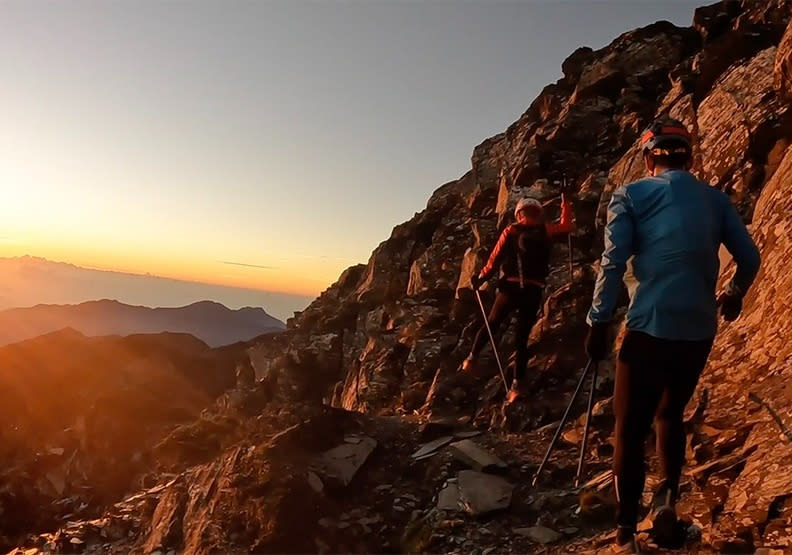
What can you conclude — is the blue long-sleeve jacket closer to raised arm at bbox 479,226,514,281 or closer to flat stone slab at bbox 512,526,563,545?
flat stone slab at bbox 512,526,563,545

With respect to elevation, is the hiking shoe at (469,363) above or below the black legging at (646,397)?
below

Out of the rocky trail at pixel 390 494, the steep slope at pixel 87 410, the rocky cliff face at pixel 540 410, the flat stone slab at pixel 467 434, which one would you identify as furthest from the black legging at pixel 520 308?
the steep slope at pixel 87 410

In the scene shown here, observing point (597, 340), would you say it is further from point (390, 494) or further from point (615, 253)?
point (390, 494)

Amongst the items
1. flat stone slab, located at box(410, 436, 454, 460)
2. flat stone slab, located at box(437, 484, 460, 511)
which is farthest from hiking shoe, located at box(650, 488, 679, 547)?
flat stone slab, located at box(410, 436, 454, 460)

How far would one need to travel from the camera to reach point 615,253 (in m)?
5.66

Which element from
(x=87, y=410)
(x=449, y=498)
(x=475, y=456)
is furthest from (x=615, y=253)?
(x=87, y=410)

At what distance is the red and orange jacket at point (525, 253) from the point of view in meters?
12.9

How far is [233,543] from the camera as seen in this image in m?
10.8

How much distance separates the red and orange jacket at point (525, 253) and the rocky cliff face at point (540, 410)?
2.87m

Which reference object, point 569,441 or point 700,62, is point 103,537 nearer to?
point 569,441

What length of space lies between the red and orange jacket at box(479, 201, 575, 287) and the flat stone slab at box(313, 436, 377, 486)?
4.90 metres

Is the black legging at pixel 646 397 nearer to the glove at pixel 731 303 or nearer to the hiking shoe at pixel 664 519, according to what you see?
the hiking shoe at pixel 664 519

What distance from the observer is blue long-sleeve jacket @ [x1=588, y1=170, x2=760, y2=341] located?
17.9 feet

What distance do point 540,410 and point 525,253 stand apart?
360 centimetres
